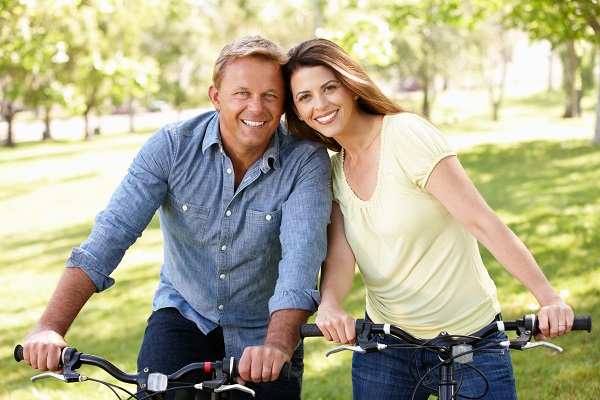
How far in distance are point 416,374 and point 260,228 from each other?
3.14 ft

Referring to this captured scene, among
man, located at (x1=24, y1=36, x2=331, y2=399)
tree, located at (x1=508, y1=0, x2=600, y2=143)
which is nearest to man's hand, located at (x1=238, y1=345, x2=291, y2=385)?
man, located at (x1=24, y1=36, x2=331, y2=399)

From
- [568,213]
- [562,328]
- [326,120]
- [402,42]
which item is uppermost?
[402,42]

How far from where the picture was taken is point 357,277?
10414 mm

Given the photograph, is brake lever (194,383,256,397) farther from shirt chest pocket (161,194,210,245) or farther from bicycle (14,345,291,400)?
shirt chest pocket (161,194,210,245)

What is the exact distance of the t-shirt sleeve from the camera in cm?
347

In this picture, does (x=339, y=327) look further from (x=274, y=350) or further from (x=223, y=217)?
(x=223, y=217)

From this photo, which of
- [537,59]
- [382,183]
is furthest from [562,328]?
[537,59]

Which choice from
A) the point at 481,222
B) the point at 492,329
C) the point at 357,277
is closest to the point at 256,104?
the point at 481,222

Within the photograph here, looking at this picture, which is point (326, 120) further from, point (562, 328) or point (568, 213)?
point (568, 213)

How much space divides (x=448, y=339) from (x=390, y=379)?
72 centimetres

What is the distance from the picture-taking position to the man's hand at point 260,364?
3.04 metres

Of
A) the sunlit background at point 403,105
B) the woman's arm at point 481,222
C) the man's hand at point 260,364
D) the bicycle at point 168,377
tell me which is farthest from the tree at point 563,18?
the bicycle at point 168,377

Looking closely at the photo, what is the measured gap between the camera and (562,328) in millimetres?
2975

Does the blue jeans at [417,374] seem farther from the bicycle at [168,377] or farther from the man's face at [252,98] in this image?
the man's face at [252,98]
